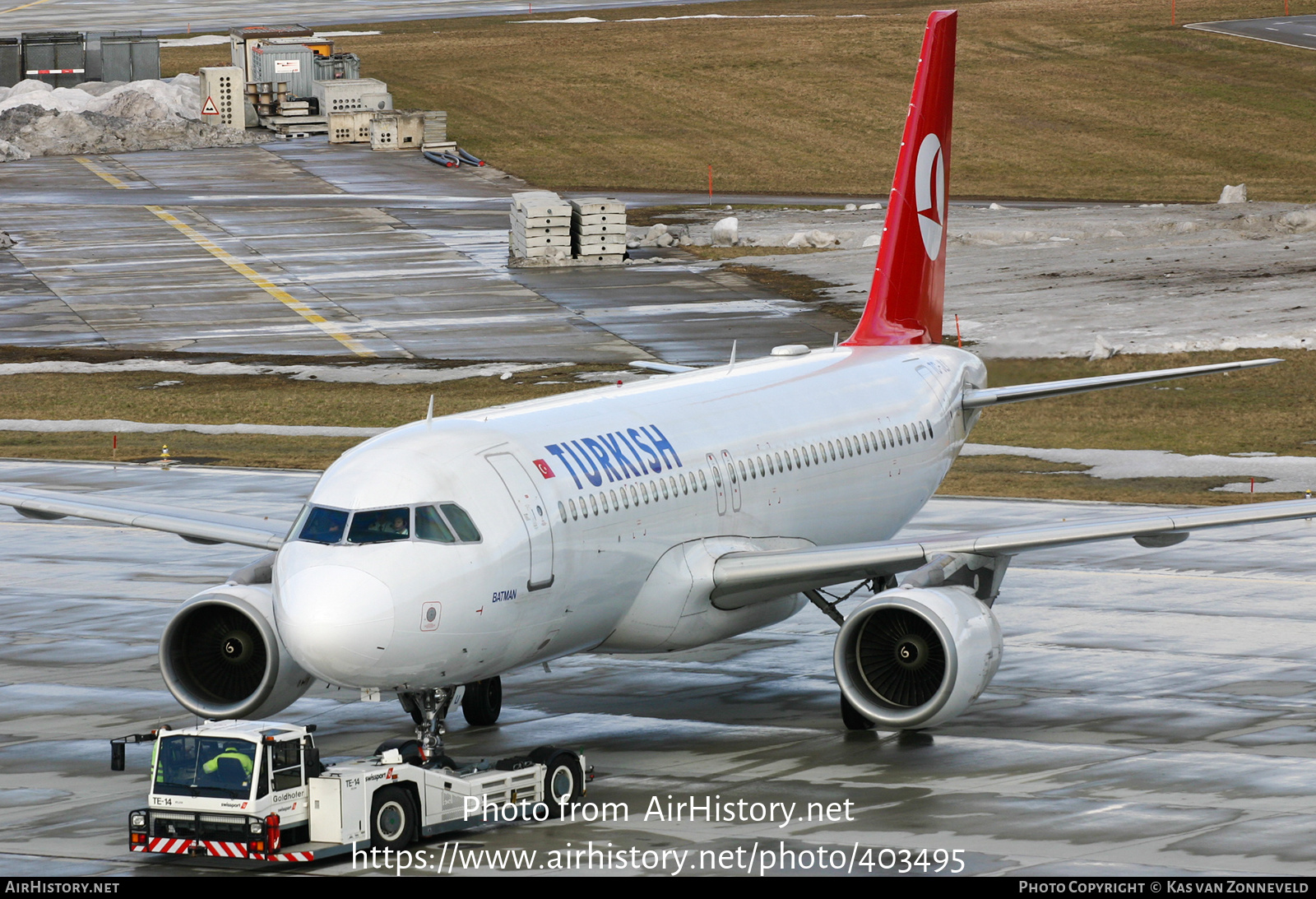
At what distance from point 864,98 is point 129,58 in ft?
155

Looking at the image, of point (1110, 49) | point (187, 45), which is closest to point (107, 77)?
point (187, 45)

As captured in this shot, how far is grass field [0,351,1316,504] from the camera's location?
5053 centimetres

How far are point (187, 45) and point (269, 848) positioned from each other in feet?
437

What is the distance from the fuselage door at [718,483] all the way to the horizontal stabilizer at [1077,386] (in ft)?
28.9

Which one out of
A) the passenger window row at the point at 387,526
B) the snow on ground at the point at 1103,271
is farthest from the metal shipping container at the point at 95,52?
the passenger window row at the point at 387,526

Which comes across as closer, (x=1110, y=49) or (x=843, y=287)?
(x=843, y=287)

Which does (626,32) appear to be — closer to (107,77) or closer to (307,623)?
(107,77)

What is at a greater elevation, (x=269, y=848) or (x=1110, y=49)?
(x=1110, y=49)

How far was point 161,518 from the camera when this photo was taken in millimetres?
29031

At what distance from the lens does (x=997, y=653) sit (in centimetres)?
2591

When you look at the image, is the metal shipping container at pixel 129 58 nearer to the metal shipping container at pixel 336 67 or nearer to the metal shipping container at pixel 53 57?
the metal shipping container at pixel 53 57

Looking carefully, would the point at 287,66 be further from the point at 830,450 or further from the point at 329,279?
the point at 830,450

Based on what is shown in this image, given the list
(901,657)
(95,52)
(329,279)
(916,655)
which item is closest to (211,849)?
(901,657)

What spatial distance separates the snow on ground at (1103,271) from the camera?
63.7 meters
